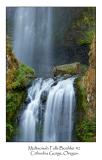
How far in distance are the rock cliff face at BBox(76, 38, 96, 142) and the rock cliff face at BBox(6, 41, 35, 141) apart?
346mm

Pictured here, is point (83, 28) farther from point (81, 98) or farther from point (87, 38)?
point (81, 98)

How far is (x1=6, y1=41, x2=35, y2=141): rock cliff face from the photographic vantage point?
5.60 metres

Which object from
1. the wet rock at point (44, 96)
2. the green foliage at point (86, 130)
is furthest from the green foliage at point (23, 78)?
the green foliage at point (86, 130)

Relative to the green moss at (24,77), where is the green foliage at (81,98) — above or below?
below

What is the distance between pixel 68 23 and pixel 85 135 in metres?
0.76

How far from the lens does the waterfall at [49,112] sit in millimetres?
5582

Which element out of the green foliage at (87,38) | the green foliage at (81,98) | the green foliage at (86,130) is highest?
the green foliage at (87,38)

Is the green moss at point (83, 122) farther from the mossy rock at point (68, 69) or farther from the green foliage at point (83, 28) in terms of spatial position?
the green foliage at point (83, 28)

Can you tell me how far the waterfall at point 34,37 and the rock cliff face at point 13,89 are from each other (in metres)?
0.05

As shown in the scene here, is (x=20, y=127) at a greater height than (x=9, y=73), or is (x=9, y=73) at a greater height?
(x=9, y=73)

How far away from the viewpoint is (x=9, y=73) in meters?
5.63

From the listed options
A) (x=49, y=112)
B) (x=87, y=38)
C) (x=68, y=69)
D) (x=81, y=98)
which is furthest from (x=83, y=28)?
(x=49, y=112)
